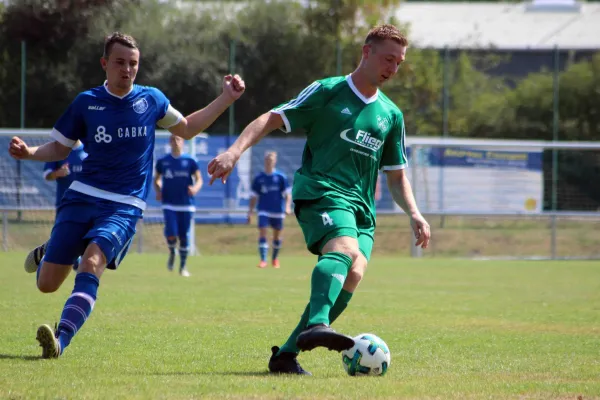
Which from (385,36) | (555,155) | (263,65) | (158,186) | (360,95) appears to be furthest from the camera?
(263,65)

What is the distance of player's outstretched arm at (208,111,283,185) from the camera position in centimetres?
593

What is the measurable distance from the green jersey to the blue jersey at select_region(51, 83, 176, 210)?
1.27 m

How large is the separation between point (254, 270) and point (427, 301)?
6.76 m

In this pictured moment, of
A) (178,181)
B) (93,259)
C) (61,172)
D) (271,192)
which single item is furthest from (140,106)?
(271,192)

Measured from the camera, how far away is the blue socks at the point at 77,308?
7004 mm

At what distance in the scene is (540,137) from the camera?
32.6 m

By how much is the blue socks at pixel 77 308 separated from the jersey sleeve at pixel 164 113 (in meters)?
1.32

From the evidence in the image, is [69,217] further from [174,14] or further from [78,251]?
[174,14]

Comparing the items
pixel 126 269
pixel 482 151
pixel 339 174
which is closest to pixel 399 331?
pixel 339 174

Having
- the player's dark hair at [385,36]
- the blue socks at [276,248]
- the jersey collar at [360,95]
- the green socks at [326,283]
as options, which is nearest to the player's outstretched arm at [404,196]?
the jersey collar at [360,95]

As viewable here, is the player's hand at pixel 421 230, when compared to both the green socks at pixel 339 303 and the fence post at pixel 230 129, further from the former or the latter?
the fence post at pixel 230 129

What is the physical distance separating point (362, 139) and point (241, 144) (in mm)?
945

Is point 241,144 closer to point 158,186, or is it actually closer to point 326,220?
point 326,220

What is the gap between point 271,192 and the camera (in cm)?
2186
